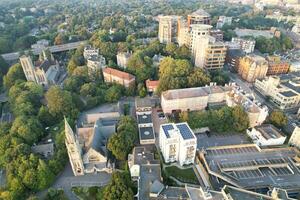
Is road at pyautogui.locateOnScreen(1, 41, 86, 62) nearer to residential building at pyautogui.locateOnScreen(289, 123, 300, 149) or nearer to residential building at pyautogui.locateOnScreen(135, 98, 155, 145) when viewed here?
residential building at pyautogui.locateOnScreen(135, 98, 155, 145)

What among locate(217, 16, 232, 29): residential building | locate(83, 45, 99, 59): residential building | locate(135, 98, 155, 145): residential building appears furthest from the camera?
locate(217, 16, 232, 29): residential building

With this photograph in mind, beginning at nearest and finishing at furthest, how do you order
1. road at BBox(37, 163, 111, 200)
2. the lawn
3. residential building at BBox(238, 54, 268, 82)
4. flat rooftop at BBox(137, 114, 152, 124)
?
road at BBox(37, 163, 111, 200) → the lawn → flat rooftop at BBox(137, 114, 152, 124) → residential building at BBox(238, 54, 268, 82)

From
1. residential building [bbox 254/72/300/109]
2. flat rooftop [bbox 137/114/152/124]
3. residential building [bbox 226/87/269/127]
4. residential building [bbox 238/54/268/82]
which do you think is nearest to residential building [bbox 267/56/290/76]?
residential building [bbox 238/54/268/82]

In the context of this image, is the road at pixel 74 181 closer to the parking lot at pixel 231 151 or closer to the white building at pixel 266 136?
the parking lot at pixel 231 151

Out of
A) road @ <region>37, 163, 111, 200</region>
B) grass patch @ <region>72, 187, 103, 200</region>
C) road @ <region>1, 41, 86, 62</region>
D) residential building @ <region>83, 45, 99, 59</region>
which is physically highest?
residential building @ <region>83, 45, 99, 59</region>

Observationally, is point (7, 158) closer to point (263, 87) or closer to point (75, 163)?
point (75, 163)

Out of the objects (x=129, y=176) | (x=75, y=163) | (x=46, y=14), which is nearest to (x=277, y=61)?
(x=129, y=176)

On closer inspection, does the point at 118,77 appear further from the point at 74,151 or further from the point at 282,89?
→ the point at 282,89
